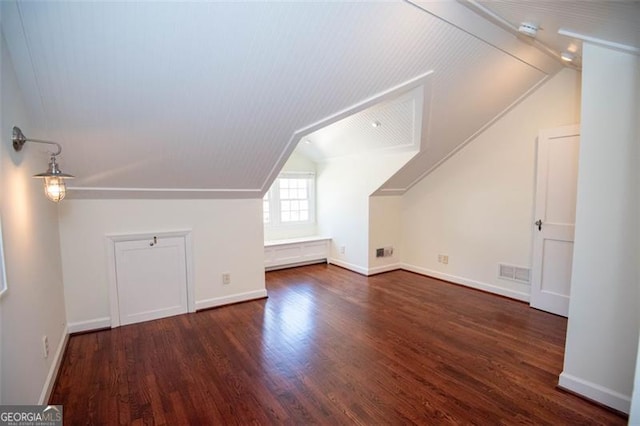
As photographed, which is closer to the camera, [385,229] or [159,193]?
[159,193]

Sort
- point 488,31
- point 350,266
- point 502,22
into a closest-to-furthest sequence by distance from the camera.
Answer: point 502,22 < point 488,31 < point 350,266

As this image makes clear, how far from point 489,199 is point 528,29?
2260 millimetres

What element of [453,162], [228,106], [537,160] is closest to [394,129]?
[453,162]

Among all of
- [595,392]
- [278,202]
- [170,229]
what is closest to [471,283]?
[595,392]

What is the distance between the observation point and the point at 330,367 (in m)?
2.46

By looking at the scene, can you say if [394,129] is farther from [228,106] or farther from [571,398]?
[571,398]

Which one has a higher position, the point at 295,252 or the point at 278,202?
the point at 278,202

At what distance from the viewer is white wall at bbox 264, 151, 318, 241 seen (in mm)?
5715

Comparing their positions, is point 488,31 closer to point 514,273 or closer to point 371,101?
point 371,101

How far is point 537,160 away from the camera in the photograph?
356 centimetres

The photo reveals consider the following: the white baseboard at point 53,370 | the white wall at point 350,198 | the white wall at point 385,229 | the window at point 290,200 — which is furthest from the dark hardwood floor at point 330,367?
the window at point 290,200

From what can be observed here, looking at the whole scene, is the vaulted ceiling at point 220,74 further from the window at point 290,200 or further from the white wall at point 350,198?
the window at point 290,200

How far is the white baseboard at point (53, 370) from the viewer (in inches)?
77.6

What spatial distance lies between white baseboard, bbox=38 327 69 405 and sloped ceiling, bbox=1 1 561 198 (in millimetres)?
1317
